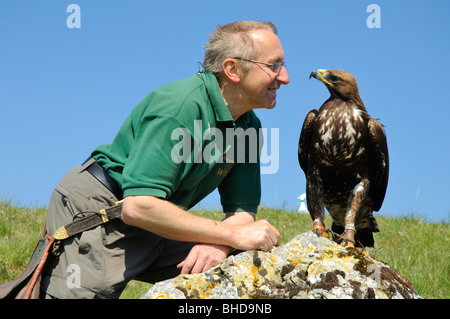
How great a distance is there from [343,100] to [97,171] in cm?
242

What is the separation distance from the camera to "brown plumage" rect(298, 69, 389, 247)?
4.53 metres

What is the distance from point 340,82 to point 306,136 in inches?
24.5

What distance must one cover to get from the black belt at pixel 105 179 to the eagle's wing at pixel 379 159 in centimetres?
239

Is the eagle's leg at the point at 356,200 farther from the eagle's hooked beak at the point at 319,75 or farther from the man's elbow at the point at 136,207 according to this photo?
the man's elbow at the point at 136,207

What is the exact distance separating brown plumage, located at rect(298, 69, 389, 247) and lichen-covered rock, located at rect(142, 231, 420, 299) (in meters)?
1.27

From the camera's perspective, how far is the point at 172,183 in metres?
3.20

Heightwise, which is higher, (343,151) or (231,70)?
(231,70)

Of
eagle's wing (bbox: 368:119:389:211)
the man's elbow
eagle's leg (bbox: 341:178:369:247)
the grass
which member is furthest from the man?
the grass

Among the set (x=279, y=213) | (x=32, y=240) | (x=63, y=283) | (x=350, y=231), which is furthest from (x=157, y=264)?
(x=279, y=213)

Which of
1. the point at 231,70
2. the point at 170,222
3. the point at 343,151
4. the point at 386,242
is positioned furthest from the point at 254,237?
the point at 386,242

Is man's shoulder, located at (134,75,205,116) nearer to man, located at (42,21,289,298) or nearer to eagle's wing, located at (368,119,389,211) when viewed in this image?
man, located at (42,21,289,298)

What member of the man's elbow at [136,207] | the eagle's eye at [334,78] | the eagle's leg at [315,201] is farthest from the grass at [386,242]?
the man's elbow at [136,207]

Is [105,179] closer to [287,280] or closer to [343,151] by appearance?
[287,280]
